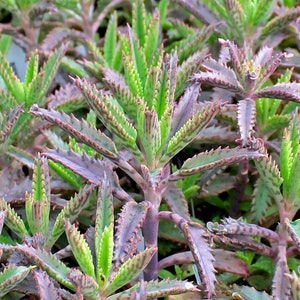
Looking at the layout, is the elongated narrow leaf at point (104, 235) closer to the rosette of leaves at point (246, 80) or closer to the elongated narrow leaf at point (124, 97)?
the elongated narrow leaf at point (124, 97)

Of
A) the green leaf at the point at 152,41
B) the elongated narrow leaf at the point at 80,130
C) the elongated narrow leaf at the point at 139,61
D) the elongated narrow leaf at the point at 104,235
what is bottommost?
the elongated narrow leaf at the point at 104,235

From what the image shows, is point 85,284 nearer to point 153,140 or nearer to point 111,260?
point 111,260

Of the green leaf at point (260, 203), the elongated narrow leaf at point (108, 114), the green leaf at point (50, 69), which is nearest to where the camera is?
the elongated narrow leaf at point (108, 114)

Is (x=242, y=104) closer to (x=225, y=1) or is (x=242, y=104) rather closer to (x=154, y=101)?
(x=154, y=101)

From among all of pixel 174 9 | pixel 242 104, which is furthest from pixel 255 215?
pixel 174 9

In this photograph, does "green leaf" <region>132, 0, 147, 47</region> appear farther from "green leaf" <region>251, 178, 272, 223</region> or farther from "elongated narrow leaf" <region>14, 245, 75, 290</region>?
"elongated narrow leaf" <region>14, 245, 75, 290</region>

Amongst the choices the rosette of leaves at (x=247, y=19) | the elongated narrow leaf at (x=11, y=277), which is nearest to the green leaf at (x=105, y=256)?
the elongated narrow leaf at (x=11, y=277)

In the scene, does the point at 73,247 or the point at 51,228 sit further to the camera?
the point at 51,228
